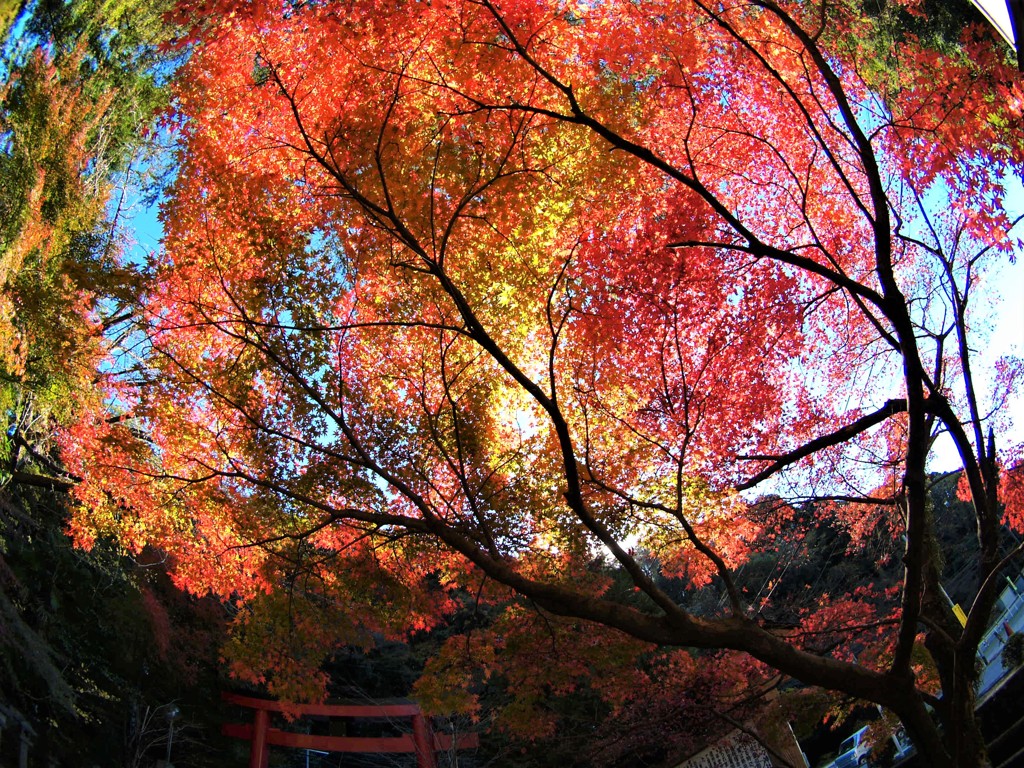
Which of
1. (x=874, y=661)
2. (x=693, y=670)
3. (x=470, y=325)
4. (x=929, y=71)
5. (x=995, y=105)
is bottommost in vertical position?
(x=874, y=661)

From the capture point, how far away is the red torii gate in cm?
1582

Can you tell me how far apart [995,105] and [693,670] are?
867cm

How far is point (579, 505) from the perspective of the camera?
208 inches

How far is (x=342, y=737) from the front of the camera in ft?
53.8

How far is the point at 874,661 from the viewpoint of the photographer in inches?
376

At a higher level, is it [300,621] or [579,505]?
[300,621]

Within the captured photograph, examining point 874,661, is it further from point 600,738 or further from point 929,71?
point 929,71

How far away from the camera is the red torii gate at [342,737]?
15820 mm

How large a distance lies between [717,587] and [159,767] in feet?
44.7

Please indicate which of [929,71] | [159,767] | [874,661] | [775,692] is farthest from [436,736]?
[929,71]

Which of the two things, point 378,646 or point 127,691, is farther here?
point 378,646

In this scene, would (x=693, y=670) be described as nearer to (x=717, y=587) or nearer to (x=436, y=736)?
→ (x=436, y=736)

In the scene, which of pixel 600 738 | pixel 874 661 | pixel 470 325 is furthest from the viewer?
pixel 600 738

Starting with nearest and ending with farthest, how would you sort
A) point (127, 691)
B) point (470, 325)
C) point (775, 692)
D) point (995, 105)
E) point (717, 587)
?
point (470, 325) < point (995, 105) < point (775, 692) < point (127, 691) < point (717, 587)
